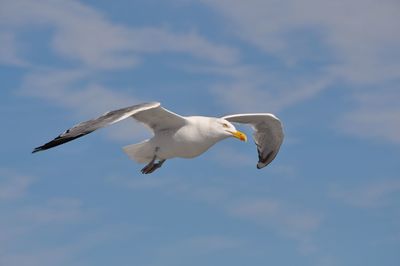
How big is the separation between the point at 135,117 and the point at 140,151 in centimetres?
76

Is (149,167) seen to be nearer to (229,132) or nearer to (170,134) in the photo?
(170,134)

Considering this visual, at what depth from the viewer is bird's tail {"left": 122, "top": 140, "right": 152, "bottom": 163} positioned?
21047 millimetres

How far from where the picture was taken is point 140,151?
21141 millimetres

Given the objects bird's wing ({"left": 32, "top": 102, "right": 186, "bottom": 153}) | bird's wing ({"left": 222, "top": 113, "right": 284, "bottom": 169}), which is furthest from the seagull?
bird's wing ({"left": 222, "top": 113, "right": 284, "bottom": 169})

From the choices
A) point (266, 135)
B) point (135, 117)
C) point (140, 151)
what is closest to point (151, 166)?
point (140, 151)

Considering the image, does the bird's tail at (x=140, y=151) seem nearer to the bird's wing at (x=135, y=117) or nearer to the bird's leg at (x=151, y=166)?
the bird's leg at (x=151, y=166)

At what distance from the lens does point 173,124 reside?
67.9 feet

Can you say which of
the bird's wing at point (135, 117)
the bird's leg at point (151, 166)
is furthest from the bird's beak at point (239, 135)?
the bird's leg at point (151, 166)

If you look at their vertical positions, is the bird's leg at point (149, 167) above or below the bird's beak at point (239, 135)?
below

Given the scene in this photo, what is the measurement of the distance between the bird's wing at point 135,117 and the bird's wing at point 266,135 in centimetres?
366

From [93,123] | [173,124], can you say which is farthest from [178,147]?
[93,123]

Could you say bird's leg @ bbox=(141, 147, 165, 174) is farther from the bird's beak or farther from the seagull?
the bird's beak

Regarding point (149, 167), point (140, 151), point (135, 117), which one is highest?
point (135, 117)

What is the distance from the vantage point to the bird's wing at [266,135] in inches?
953
